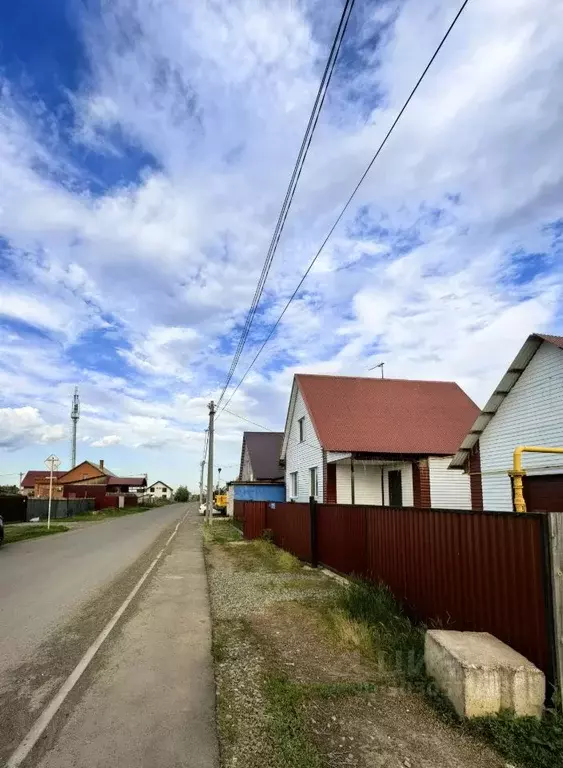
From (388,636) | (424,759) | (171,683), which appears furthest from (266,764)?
(388,636)

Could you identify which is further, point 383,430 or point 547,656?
point 383,430

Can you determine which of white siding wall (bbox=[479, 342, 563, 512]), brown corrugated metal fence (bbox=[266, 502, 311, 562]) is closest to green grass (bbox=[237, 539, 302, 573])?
brown corrugated metal fence (bbox=[266, 502, 311, 562])

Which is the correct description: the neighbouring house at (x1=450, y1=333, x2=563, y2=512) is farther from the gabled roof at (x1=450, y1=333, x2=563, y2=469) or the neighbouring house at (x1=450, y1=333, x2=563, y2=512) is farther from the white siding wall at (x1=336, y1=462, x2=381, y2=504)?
the white siding wall at (x1=336, y1=462, x2=381, y2=504)

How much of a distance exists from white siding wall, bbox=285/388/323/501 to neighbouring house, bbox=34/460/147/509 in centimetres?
4489

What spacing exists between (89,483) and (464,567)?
92.1 meters

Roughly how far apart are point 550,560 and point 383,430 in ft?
56.4

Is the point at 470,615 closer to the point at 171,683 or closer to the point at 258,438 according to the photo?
the point at 171,683

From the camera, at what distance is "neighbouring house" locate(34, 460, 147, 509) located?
69.8m

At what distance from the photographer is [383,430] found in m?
21.8

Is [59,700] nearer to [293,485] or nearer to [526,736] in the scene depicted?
[526,736]

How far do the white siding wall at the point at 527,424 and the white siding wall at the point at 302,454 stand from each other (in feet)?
27.3

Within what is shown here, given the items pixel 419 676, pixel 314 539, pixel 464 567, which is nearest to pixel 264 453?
pixel 314 539

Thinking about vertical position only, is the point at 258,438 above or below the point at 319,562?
above

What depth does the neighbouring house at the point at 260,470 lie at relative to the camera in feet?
104
